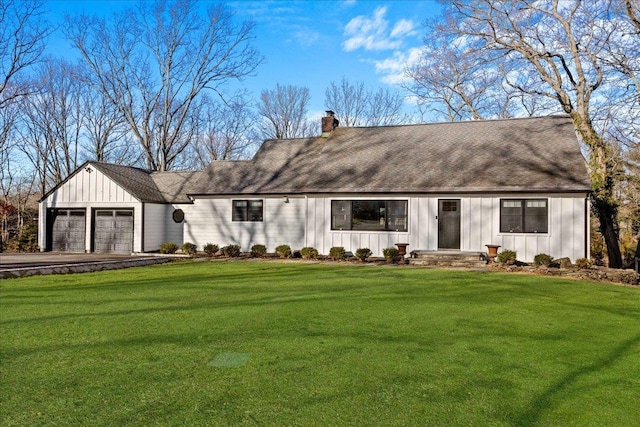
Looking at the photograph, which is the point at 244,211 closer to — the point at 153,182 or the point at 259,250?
the point at 259,250

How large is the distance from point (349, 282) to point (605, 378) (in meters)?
7.18

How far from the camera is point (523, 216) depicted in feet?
52.3

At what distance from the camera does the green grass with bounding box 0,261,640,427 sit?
3805mm

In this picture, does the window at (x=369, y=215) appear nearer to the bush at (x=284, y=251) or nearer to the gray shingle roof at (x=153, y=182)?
the bush at (x=284, y=251)

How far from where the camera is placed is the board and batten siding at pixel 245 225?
1913 centimetres

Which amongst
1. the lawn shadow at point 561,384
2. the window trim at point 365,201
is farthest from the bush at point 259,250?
the lawn shadow at point 561,384

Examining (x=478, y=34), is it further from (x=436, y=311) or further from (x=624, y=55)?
(x=436, y=311)

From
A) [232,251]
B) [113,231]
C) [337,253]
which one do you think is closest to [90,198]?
[113,231]

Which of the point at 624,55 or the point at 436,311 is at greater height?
the point at 624,55

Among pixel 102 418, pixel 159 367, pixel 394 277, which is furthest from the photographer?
pixel 394 277

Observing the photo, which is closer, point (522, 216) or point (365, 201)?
point (522, 216)

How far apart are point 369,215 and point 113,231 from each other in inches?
466

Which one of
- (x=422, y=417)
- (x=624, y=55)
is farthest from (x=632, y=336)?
(x=624, y=55)

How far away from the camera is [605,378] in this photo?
4566 millimetres
